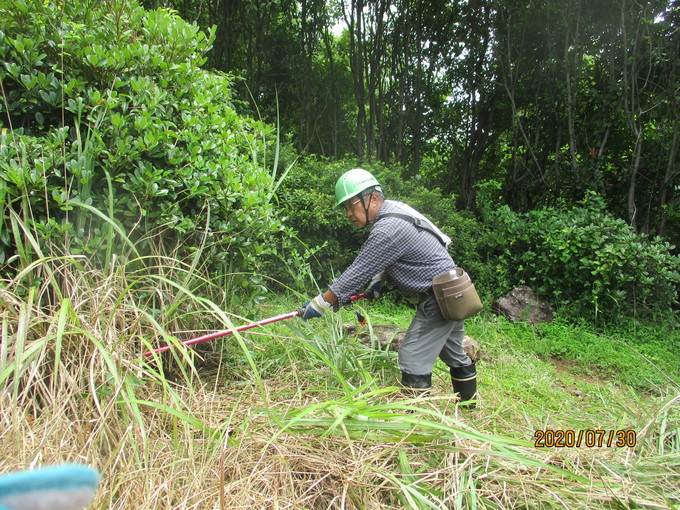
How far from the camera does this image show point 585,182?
618 centimetres

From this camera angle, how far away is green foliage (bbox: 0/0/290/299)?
2.02 meters

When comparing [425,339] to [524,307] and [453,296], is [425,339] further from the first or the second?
[524,307]

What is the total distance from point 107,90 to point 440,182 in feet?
24.7

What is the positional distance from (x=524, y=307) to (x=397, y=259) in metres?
3.49

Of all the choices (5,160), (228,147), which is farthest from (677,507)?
(5,160)

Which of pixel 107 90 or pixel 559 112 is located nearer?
pixel 107 90

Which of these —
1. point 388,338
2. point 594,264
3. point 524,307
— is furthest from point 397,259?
point 594,264

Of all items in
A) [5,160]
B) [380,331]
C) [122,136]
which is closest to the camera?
[5,160]

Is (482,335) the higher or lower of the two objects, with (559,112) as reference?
lower

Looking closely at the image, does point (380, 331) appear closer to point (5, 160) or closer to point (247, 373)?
point (247, 373)

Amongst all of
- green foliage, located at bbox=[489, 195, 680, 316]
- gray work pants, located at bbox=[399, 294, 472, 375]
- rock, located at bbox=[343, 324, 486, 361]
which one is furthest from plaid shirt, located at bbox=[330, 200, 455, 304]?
green foliage, located at bbox=[489, 195, 680, 316]

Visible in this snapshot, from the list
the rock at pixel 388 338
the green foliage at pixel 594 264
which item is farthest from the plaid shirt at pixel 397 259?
the green foliage at pixel 594 264
